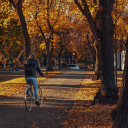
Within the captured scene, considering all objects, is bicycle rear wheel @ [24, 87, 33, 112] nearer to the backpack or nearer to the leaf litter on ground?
the backpack

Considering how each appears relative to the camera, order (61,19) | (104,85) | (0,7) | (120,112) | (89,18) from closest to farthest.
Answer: (120,112)
(104,85)
(89,18)
(0,7)
(61,19)

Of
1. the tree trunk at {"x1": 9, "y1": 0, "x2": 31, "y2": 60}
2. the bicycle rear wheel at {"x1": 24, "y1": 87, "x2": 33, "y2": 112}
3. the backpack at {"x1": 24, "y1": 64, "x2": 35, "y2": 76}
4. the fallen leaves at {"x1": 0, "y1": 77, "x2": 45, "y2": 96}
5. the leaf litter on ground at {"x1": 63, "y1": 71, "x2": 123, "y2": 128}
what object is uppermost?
the tree trunk at {"x1": 9, "y1": 0, "x2": 31, "y2": 60}

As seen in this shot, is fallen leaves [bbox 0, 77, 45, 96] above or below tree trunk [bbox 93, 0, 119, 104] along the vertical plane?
below

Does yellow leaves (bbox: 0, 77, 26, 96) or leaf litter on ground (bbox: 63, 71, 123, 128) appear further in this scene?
yellow leaves (bbox: 0, 77, 26, 96)

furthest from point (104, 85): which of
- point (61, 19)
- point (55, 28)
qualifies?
point (55, 28)

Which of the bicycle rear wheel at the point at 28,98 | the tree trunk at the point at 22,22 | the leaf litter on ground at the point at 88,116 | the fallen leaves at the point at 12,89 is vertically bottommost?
the fallen leaves at the point at 12,89

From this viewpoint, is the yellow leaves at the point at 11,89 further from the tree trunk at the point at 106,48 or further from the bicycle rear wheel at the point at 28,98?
the bicycle rear wheel at the point at 28,98

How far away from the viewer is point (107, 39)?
11.2 metres

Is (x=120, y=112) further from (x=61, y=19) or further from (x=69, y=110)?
(x=61, y=19)

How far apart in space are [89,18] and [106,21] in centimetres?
133

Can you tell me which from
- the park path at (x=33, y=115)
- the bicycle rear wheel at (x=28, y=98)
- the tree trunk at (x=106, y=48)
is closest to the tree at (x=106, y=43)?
the tree trunk at (x=106, y=48)

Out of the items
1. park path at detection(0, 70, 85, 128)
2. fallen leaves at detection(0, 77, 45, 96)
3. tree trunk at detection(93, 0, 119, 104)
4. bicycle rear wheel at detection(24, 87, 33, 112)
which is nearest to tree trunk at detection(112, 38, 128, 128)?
park path at detection(0, 70, 85, 128)

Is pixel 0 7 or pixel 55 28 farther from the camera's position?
pixel 55 28

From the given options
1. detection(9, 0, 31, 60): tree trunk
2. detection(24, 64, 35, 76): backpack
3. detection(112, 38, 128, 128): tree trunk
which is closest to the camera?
detection(112, 38, 128, 128): tree trunk
